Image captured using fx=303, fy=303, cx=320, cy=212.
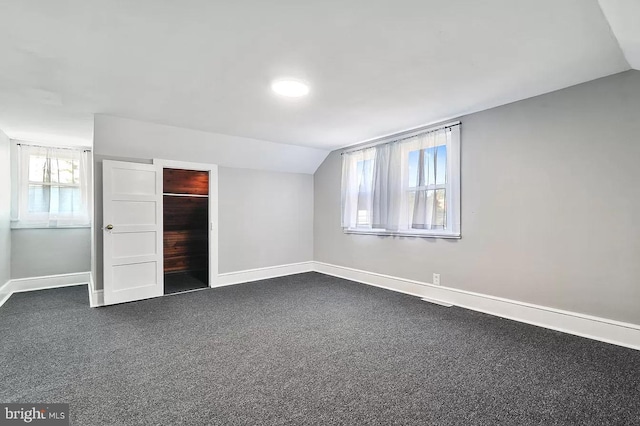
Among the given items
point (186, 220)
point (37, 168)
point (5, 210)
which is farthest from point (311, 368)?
point (37, 168)

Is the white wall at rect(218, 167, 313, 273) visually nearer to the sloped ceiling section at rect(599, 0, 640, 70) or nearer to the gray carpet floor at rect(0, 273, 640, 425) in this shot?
the gray carpet floor at rect(0, 273, 640, 425)

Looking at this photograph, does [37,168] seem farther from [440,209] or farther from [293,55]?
[440,209]

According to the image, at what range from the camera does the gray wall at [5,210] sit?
3.89 metres

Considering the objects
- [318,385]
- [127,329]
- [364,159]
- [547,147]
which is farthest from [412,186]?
[127,329]

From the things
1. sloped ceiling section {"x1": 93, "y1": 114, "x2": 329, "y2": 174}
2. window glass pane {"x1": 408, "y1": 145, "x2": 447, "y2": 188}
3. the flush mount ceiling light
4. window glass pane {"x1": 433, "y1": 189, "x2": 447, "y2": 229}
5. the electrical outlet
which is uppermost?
the flush mount ceiling light

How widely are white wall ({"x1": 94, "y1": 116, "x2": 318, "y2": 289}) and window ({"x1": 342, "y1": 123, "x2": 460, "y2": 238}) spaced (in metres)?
0.97

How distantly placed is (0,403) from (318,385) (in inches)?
72.7

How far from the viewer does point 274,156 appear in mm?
5008

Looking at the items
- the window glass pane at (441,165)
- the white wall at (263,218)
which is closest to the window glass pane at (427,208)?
the window glass pane at (441,165)

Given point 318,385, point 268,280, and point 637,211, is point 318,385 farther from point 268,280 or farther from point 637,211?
point 268,280

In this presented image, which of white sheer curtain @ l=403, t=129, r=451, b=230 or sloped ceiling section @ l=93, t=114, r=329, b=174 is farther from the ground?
sloped ceiling section @ l=93, t=114, r=329, b=174

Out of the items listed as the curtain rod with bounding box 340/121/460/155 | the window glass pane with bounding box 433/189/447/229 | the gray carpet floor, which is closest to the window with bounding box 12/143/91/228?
the gray carpet floor

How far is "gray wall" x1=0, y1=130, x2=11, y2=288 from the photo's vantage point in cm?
389

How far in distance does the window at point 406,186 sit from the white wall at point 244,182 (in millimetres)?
975
